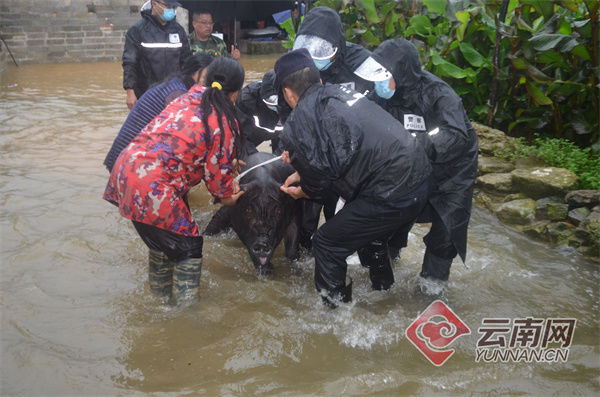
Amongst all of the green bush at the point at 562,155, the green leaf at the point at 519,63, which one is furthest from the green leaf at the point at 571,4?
the green bush at the point at 562,155

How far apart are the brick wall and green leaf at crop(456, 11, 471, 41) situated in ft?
36.4

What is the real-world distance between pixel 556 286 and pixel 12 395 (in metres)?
4.11

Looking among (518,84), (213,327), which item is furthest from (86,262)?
(518,84)

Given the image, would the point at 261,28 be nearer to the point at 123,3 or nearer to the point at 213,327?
the point at 123,3

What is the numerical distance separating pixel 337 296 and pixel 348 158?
1119 mm

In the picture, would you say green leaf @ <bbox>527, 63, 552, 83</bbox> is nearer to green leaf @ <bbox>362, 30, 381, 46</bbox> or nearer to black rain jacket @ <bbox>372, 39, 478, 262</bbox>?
black rain jacket @ <bbox>372, 39, 478, 262</bbox>

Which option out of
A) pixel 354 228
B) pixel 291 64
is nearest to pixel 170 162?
pixel 291 64

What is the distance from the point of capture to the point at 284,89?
3521mm

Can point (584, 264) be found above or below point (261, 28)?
below

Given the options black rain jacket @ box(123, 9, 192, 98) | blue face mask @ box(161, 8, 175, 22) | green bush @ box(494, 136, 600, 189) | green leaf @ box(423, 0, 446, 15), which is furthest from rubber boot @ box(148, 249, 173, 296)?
green leaf @ box(423, 0, 446, 15)

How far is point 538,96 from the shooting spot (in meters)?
6.19

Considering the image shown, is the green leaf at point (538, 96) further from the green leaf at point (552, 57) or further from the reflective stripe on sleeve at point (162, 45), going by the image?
the reflective stripe on sleeve at point (162, 45)

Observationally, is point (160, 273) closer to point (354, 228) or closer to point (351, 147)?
point (354, 228)

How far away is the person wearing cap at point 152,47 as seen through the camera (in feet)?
20.1
